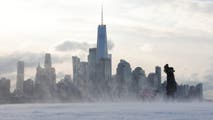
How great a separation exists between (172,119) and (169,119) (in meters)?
0.99

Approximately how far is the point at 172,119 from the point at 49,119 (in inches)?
1461

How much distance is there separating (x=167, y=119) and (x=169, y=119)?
64 cm

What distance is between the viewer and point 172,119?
501 feet

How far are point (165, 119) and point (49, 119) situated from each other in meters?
35.0

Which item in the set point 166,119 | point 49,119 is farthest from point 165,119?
point 49,119

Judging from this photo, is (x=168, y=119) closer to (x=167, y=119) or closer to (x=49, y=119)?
(x=167, y=119)

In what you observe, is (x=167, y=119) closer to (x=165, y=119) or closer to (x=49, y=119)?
(x=165, y=119)

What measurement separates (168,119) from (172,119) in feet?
4.02

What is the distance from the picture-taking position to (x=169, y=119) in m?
→ 153

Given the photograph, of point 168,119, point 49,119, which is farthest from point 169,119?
point 49,119

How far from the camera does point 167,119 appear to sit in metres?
153

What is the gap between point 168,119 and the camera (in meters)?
153

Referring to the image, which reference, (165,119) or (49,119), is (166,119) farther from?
(49,119)

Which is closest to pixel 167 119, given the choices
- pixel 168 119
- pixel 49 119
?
pixel 168 119
